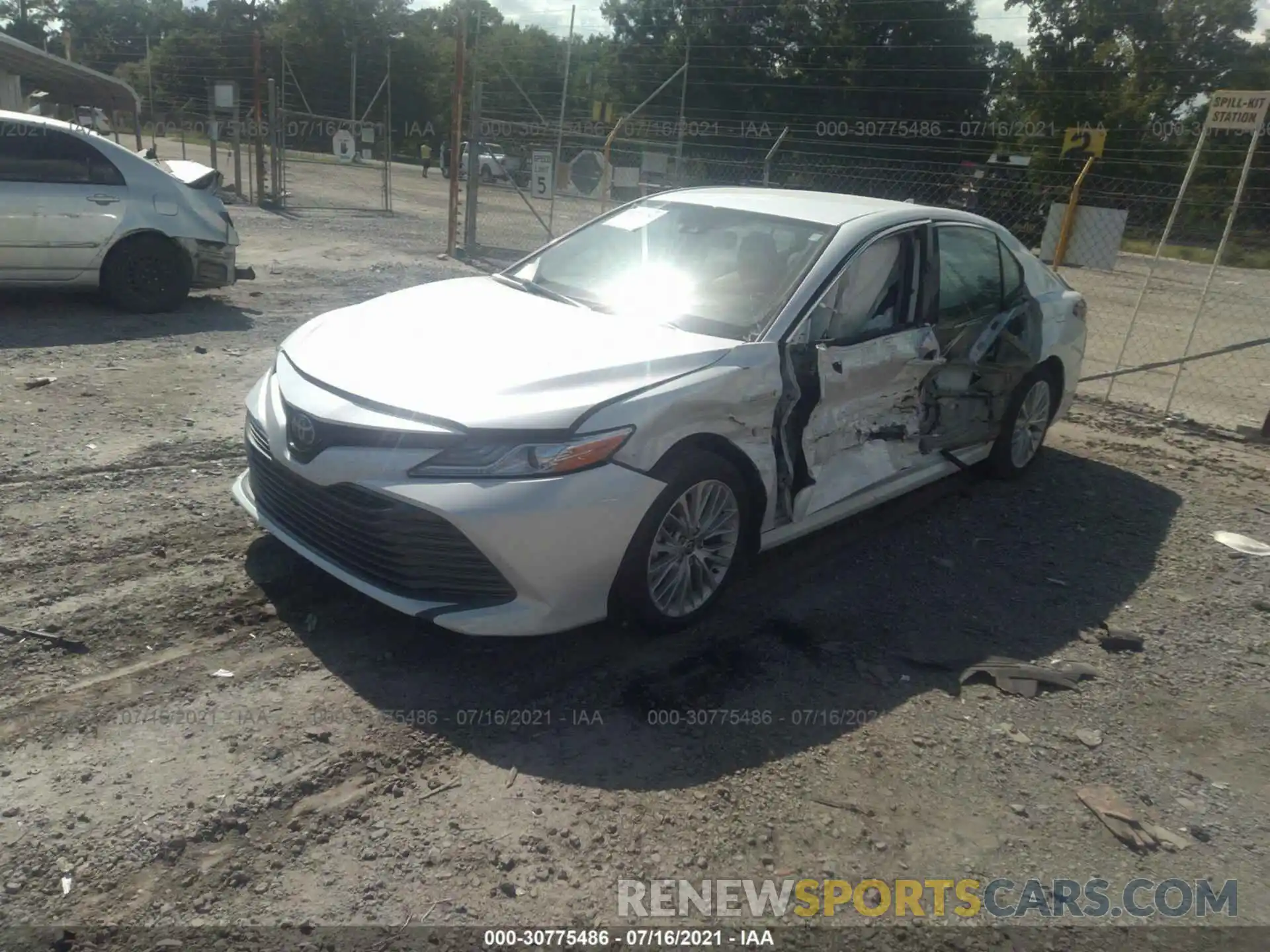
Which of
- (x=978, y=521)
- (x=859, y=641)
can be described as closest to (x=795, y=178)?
(x=978, y=521)

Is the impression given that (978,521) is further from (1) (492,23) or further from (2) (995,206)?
(1) (492,23)

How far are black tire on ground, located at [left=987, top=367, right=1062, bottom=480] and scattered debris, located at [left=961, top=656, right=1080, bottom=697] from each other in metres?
2.31

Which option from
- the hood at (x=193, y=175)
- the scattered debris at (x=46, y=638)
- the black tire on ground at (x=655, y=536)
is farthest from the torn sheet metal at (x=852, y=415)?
→ the hood at (x=193, y=175)

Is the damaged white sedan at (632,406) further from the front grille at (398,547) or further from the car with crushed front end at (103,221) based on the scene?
the car with crushed front end at (103,221)

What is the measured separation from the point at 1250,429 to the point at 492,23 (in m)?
31.9

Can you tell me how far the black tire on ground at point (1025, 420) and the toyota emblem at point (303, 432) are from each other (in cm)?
420

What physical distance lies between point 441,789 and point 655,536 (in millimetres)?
1189

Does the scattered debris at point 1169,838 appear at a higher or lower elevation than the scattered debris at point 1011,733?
higher

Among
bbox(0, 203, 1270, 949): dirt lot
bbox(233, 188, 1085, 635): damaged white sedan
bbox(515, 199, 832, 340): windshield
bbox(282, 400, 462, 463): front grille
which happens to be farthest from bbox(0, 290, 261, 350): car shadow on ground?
bbox(282, 400, 462, 463): front grille

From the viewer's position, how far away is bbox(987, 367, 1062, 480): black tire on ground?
20.5 feet

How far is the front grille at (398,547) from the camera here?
11.5 feet

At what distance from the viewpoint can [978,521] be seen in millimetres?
5898

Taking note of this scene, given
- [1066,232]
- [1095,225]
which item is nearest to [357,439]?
[1095,225]

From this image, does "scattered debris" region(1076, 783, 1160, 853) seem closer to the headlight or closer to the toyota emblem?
the headlight
